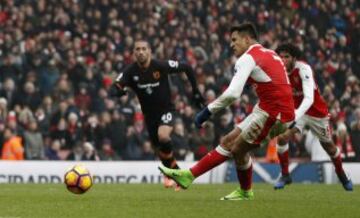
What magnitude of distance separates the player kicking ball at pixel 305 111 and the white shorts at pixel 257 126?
242 cm

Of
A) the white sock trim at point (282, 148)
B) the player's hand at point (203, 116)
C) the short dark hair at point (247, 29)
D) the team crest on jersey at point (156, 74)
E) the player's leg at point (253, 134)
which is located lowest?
the white sock trim at point (282, 148)

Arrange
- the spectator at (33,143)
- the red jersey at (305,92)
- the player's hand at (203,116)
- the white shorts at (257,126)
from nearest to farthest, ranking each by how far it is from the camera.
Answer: the player's hand at (203,116) → the white shorts at (257,126) → the red jersey at (305,92) → the spectator at (33,143)

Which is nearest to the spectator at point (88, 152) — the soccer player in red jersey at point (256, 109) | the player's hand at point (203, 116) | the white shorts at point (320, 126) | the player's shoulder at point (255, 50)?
the white shorts at point (320, 126)

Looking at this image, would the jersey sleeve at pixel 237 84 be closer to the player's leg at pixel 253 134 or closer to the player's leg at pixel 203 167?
the player's leg at pixel 253 134

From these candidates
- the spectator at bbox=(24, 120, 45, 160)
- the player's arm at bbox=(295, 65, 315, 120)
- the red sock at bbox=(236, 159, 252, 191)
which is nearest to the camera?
the red sock at bbox=(236, 159, 252, 191)

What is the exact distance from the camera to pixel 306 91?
611 inches

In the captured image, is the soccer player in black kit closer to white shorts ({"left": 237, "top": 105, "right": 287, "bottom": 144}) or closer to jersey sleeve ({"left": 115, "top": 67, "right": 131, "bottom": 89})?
jersey sleeve ({"left": 115, "top": 67, "right": 131, "bottom": 89})

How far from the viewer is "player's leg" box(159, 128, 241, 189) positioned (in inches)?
498

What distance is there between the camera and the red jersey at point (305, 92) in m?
15.3

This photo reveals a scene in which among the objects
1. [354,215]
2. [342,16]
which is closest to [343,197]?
[354,215]

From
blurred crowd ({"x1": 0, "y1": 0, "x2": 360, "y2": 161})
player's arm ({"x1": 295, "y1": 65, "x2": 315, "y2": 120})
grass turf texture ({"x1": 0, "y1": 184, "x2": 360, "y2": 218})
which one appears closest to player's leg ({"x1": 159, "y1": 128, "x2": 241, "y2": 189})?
grass turf texture ({"x1": 0, "y1": 184, "x2": 360, "y2": 218})

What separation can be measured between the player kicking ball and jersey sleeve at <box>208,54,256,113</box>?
120 inches

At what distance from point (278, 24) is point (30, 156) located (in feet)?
40.1

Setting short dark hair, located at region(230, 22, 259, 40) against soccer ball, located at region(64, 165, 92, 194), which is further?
soccer ball, located at region(64, 165, 92, 194)
